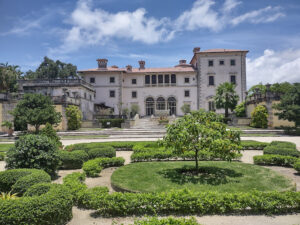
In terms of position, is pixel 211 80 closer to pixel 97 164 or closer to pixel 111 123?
pixel 111 123

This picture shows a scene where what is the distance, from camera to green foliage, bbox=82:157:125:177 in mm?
8039

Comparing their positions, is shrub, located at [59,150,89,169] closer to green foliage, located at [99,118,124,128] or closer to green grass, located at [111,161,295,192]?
green grass, located at [111,161,295,192]

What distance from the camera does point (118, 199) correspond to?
491 cm

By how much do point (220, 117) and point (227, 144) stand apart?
113cm

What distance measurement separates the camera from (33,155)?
7.48 meters

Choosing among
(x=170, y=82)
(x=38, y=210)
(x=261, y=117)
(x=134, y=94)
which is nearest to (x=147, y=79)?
(x=134, y=94)

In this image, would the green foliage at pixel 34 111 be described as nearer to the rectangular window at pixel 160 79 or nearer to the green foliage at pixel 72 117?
the green foliage at pixel 72 117

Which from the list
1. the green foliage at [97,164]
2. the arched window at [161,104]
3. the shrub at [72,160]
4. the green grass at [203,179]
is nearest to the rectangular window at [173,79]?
the arched window at [161,104]

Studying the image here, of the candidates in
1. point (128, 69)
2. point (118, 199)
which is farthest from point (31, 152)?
point (128, 69)

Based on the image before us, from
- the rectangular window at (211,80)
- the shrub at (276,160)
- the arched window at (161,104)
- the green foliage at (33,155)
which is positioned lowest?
the shrub at (276,160)

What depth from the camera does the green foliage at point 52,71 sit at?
58750mm

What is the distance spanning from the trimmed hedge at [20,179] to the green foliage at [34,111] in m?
15.8

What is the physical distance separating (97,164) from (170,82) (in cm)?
3550

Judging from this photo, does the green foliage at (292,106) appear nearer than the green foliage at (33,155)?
No
